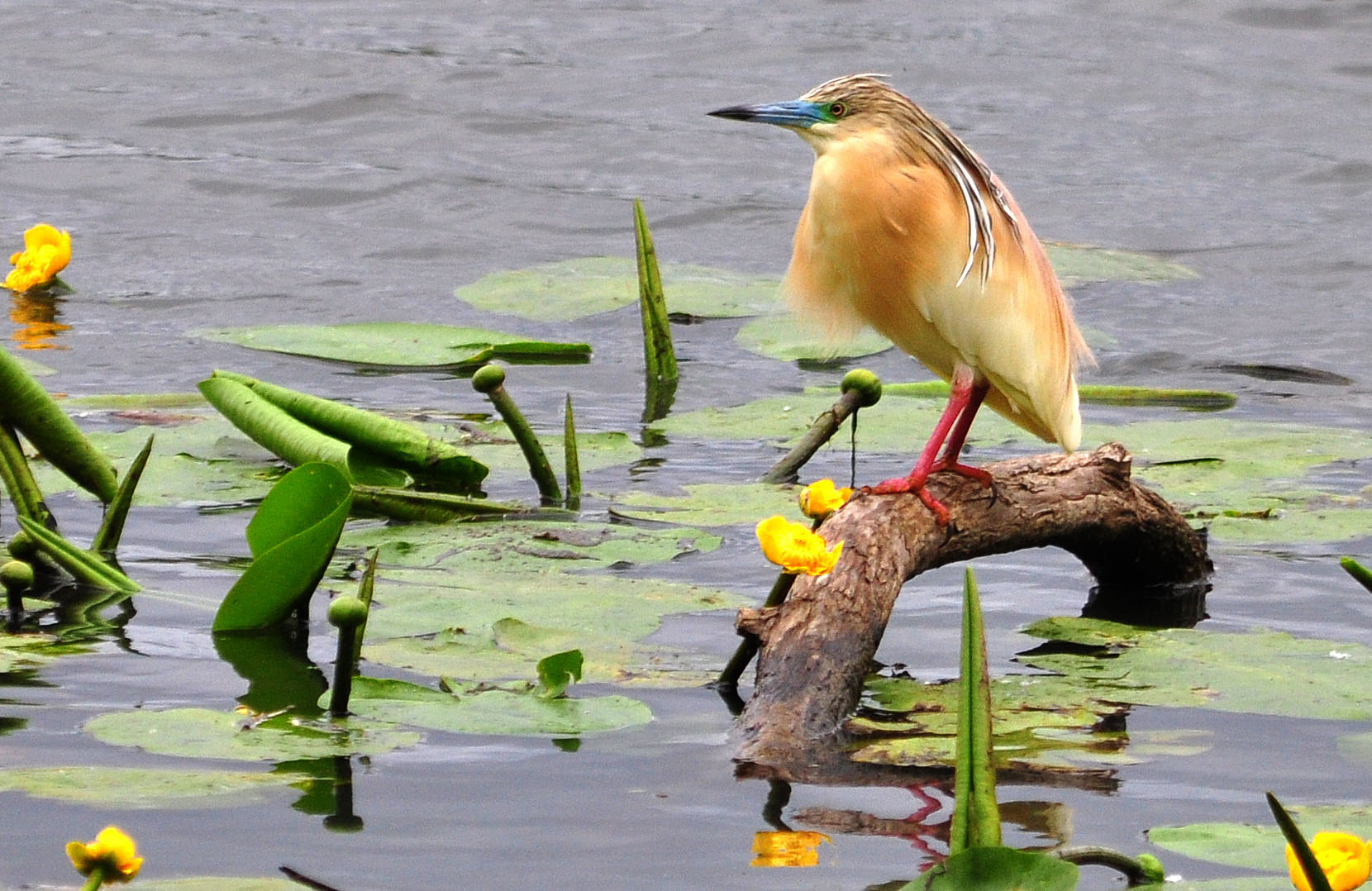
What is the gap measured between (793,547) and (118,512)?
69.7 inches

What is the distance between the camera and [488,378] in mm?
4246

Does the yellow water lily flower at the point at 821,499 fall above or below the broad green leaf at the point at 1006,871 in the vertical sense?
above

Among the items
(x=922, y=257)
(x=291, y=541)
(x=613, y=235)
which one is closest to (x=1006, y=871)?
(x=291, y=541)

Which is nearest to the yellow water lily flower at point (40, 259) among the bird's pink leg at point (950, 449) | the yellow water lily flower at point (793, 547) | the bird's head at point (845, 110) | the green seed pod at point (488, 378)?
the green seed pod at point (488, 378)

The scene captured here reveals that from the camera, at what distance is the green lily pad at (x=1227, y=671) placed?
11.3ft

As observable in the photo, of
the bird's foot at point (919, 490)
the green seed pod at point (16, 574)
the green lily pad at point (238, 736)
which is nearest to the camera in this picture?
the green lily pad at point (238, 736)

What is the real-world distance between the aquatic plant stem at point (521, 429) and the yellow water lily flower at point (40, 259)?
2.85 m

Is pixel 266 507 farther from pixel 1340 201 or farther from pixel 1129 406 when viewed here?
pixel 1340 201

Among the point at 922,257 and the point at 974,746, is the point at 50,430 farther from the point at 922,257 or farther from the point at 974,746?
the point at 974,746

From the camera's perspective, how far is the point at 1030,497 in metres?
4.13

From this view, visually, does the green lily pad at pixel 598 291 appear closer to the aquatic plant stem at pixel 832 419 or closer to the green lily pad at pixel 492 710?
the aquatic plant stem at pixel 832 419

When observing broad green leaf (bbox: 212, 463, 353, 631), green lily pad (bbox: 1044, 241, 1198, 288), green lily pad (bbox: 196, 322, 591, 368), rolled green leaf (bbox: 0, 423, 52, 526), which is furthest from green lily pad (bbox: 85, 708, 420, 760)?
green lily pad (bbox: 1044, 241, 1198, 288)

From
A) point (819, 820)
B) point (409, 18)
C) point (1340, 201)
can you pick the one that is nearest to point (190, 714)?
point (819, 820)

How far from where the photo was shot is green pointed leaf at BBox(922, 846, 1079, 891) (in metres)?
2.31
